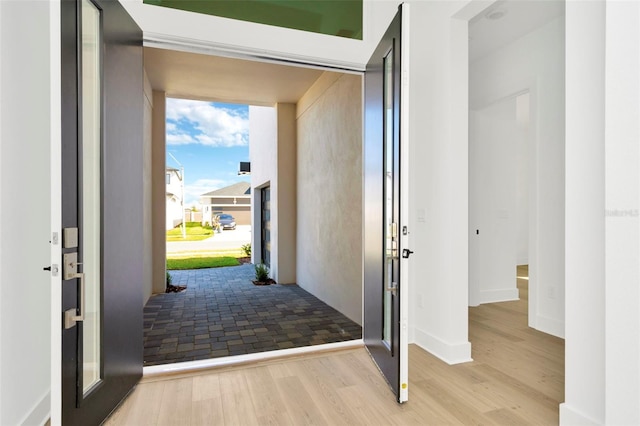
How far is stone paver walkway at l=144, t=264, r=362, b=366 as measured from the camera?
3357 millimetres

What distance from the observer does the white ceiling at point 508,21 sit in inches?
134

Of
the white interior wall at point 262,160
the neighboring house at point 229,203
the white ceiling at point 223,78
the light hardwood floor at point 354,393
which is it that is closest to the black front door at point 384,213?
the light hardwood floor at point 354,393

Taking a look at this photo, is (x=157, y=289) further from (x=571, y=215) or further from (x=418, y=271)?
(x=571, y=215)

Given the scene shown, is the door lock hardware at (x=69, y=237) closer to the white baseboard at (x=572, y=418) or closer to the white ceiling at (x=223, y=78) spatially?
the white baseboard at (x=572, y=418)

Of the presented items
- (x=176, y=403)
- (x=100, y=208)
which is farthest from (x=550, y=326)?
(x=100, y=208)

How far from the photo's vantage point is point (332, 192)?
5.04 meters

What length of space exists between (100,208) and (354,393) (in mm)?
1903

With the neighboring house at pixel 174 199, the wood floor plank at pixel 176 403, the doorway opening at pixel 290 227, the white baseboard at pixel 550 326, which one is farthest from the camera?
the neighboring house at pixel 174 199

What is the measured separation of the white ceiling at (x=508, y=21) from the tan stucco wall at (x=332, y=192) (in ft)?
4.50

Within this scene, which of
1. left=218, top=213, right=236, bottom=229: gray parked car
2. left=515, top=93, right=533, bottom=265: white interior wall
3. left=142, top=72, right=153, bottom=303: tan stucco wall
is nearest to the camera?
left=142, top=72, right=153, bottom=303: tan stucco wall

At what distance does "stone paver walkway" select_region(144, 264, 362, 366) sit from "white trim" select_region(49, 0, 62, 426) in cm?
149

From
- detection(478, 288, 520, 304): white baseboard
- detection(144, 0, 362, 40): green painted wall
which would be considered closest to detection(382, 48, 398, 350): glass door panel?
detection(144, 0, 362, 40): green painted wall

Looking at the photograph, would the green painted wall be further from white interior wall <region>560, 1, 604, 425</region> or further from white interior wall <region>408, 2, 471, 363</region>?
white interior wall <region>560, 1, 604, 425</region>
